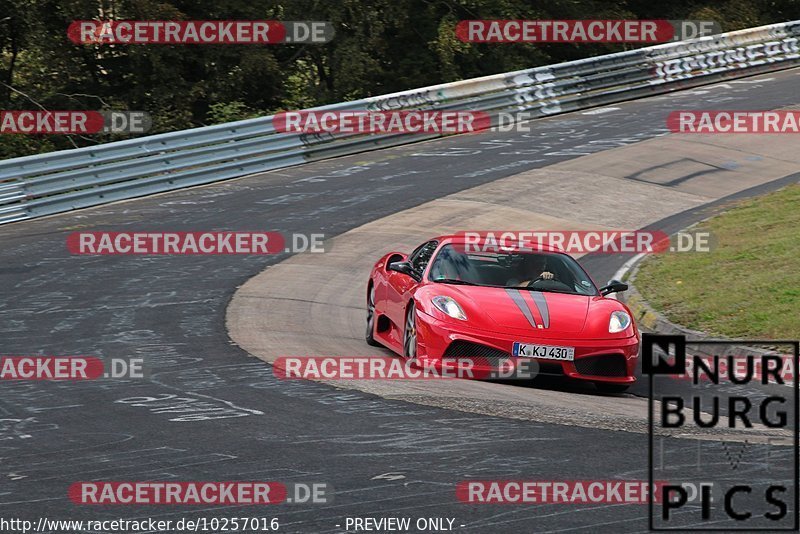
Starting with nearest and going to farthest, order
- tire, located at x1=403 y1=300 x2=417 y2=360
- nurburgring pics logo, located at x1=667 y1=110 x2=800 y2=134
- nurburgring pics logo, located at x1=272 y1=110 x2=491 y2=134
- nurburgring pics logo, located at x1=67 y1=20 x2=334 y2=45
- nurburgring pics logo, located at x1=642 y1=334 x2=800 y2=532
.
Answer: nurburgring pics logo, located at x1=642 y1=334 x2=800 y2=532 → tire, located at x1=403 y1=300 x2=417 y2=360 → nurburgring pics logo, located at x1=272 y1=110 x2=491 y2=134 → nurburgring pics logo, located at x1=667 y1=110 x2=800 y2=134 → nurburgring pics logo, located at x1=67 y1=20 x2=334 y2=45

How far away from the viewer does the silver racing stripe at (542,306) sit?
10.1 metres

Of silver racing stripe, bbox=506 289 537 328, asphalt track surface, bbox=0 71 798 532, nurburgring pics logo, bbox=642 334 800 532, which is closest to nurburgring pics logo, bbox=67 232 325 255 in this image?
asphalt track surface, bbox=0 71 798 532

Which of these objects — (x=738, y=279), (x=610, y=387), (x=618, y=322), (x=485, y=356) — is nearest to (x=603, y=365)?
(x=610, y=387)

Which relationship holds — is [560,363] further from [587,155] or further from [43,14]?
[43,14]

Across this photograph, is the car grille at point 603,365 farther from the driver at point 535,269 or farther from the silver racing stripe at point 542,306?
the driver at point 535,269

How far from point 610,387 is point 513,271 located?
1.69 meters

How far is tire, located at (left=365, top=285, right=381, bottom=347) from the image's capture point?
38.6 ft

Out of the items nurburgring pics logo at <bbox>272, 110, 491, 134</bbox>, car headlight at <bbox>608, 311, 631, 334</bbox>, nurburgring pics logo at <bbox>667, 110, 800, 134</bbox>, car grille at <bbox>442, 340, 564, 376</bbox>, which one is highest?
nurburgring pics logo at <bbox>272, 110, 491, 134</bbox>

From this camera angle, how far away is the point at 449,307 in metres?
10.2

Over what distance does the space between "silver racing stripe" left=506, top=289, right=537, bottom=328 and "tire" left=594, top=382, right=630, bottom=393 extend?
2.55ft

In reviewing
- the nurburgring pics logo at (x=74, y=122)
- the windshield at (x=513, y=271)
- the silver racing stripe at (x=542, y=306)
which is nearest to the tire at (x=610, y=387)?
the silver racing stripe at (x=542, y=306)

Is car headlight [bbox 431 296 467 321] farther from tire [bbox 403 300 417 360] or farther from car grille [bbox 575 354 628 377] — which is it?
A: car grille [bbox 575 354 628 377]

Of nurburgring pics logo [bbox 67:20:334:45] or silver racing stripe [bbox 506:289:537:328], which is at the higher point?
nurburgring pics logo [bbox 67:20:334:45]

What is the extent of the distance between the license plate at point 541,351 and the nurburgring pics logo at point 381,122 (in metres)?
13.4
